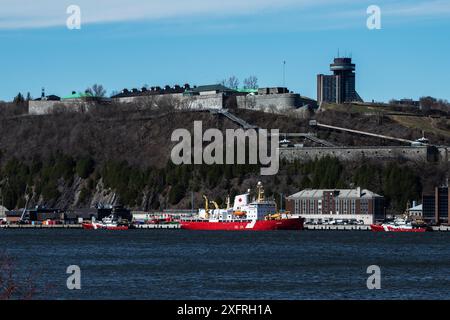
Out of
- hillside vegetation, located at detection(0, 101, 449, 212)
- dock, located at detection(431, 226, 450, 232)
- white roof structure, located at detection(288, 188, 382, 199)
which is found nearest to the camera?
dock, located at detection(431, 226, 450, 232)

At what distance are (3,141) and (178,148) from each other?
32792 millimetres

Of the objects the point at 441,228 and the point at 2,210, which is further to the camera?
the point at 2,210

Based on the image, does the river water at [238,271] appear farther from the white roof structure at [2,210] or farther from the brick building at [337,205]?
the white roof structure at [2,210]

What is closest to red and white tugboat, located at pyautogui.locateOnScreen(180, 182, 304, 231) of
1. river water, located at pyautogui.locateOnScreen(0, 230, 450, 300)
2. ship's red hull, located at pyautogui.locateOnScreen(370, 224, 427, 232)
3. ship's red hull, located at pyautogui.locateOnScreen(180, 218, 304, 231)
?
ship's red hull, located at pyautogui.locateOnScreen(180, 218, 304, 231)

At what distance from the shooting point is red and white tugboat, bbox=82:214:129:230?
12019cm

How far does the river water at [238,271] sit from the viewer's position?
3494 centimetres

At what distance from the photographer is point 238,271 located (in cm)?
4566

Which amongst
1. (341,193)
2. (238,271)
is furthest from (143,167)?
(238,271)

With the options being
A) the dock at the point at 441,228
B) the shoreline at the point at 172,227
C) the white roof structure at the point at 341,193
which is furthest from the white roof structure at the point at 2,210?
the dock at the point at 441,228

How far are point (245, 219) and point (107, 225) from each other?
1635cm

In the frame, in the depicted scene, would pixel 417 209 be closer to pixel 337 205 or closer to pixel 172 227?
pixel 337 205

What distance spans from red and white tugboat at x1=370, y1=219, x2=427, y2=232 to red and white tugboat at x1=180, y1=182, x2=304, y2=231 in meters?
7.36

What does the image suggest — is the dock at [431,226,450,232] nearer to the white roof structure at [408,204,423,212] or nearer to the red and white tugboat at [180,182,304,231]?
the white roof structure at [408,204,423,212]

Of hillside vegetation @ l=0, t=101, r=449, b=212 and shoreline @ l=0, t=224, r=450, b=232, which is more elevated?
hillside vegetation @ l=0, t=101, r=449, b=212
